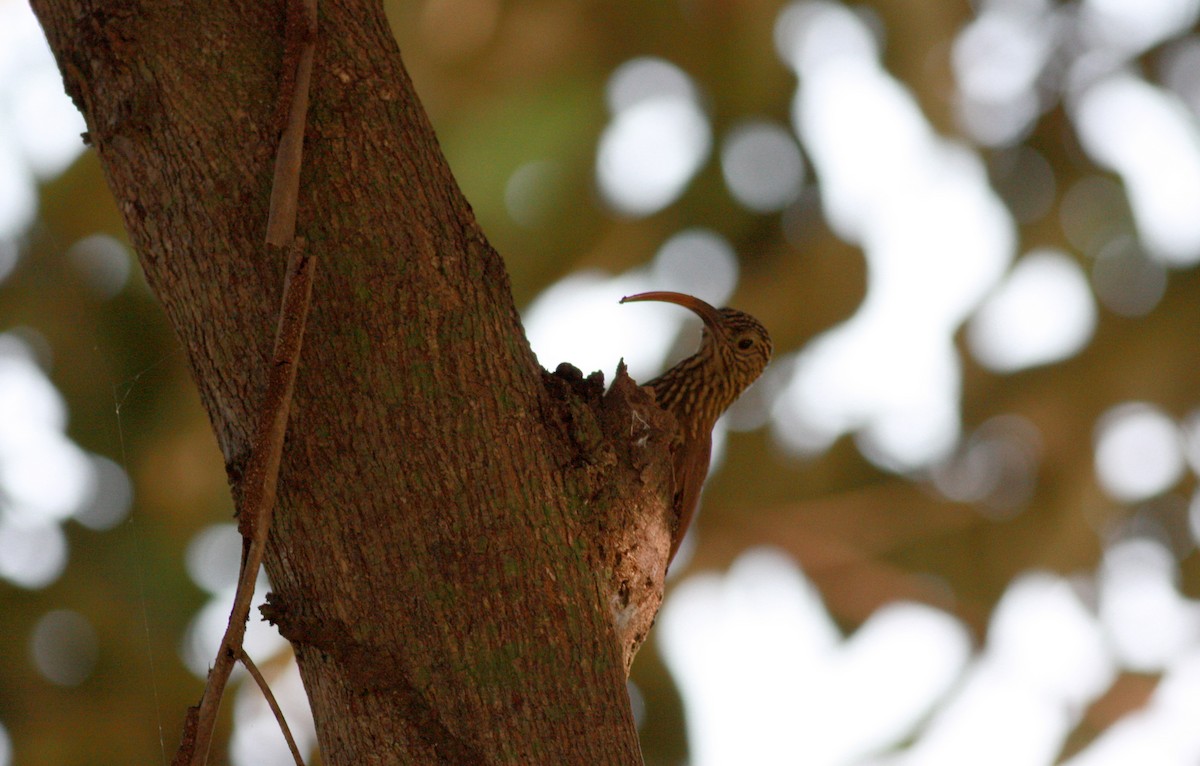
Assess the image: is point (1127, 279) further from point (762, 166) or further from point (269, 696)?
point (269, 696)

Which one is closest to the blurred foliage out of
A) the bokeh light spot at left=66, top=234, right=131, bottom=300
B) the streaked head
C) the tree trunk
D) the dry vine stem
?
the bokeh light spot at left=66, top=234, right=131, bottom=300

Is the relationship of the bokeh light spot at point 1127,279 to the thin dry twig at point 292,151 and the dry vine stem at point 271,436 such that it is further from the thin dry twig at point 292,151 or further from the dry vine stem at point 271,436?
the dry vine stem at point 271,436

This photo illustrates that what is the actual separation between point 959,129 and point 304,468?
708 cm

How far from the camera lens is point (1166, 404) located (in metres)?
8.77

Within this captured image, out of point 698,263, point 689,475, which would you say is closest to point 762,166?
point 698,263

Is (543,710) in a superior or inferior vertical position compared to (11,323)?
inferior

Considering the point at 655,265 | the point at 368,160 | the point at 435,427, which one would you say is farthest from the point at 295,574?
the point at 655,265

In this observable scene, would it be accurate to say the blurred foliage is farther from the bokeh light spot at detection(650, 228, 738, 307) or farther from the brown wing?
the brown wing

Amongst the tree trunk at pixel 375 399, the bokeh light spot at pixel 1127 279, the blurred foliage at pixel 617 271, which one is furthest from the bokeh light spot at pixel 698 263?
the tree trunk at pixel 375 399

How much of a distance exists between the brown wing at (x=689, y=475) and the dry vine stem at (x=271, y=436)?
1746 mm

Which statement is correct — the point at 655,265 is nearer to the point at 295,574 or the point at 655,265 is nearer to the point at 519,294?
the point at 519,294

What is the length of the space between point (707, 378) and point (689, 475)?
1.54 feet

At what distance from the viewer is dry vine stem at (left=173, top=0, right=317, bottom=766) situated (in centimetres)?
165

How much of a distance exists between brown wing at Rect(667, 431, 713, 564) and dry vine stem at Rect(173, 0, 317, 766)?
5.73ft
